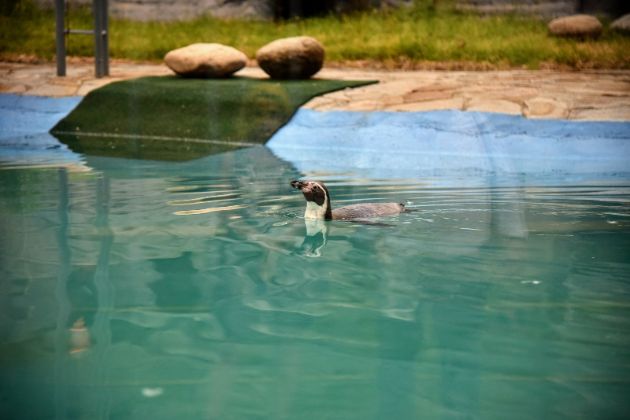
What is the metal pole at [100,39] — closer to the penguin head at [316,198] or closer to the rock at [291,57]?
the rock at [291,57]

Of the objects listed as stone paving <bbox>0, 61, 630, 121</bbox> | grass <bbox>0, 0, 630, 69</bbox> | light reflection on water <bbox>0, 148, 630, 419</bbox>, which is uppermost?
grass <bbox>0, 0, 630, 69</bbox>

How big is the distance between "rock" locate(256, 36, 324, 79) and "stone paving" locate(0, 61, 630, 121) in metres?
0.76

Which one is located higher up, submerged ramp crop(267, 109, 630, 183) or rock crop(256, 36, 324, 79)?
rock crop(256, 36, 324, 79)

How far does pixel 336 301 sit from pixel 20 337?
1.51m

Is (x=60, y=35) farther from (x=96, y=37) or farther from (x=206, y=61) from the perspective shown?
(x=206, y=61)

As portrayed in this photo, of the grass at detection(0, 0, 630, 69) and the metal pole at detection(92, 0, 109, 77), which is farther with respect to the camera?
the grass at detection(0, 0, 630, 69)

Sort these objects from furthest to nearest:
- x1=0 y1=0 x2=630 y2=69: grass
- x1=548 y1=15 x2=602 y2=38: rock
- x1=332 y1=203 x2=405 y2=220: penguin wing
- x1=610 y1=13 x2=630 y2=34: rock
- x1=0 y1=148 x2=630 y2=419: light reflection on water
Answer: x1=610 y1=13 x2=630 y2=34: rock < x1=548 y1=15 x2=602 y2=38: rock < x1=0 y1=0 x2=630 y2=69: grass < x1=332 y1=203 x2=405 y2=220: penguin wing < x1=0 y1=148 x2=630 y2=419: light reflection on water

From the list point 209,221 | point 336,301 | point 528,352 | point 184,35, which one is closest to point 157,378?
point 336,301

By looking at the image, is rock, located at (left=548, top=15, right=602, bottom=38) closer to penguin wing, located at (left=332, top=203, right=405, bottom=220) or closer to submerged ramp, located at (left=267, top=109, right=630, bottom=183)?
submerged ramp, located at (left=267, top=109, right=630, bottom=183)

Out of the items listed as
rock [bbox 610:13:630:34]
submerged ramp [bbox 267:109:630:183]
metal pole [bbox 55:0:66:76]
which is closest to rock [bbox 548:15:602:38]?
rock [bbox 610:13:630:34]

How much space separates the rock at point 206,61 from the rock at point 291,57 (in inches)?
19.7

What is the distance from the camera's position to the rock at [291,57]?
12016 millimetres

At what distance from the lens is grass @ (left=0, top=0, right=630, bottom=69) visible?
45.1 ft

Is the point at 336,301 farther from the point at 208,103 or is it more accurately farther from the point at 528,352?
the point at 208,103
